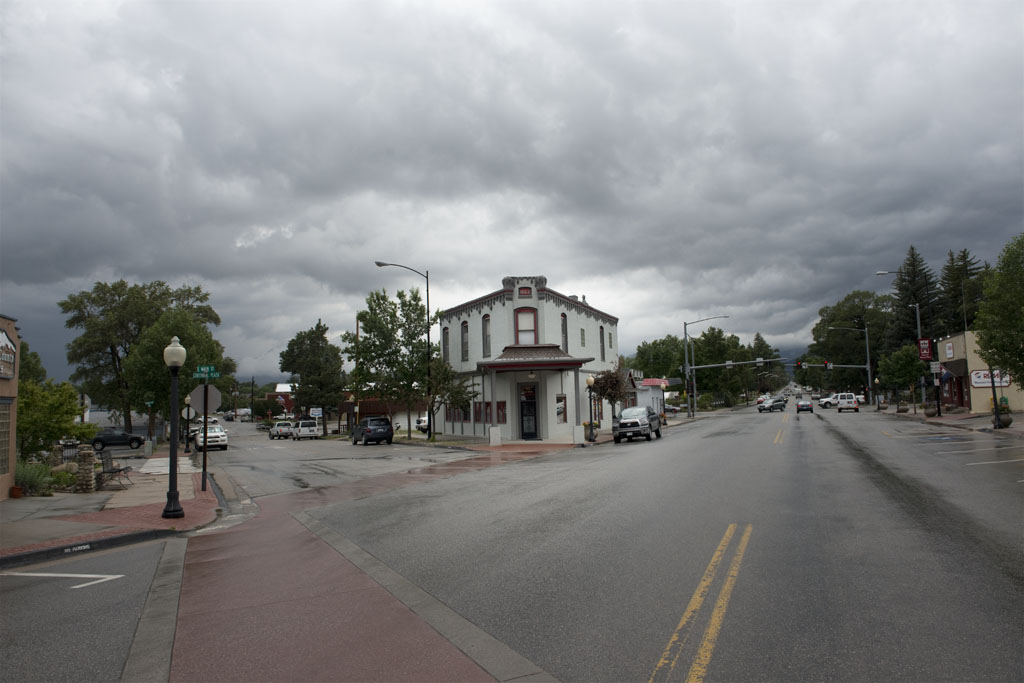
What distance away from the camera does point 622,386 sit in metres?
42.5

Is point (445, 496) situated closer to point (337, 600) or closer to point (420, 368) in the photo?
point (337, 600)

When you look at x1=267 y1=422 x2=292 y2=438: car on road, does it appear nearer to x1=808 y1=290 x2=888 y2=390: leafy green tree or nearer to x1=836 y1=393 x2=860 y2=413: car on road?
x1=836 y1=393 x2=860 y2=413: car on road

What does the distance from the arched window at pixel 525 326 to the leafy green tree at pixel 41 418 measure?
76.7ft

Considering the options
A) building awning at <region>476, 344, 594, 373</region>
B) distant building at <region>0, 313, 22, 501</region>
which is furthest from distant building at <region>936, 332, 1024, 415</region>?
distant building at <region>0, 313, 22, 501</region>

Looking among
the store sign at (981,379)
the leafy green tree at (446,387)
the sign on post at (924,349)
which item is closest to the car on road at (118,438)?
the leafy green tree at (446,387)

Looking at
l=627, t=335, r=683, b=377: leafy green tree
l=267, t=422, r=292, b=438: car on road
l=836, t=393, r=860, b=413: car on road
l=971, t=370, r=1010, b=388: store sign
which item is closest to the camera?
l=971, t=370, r=1010, b=388: store sign

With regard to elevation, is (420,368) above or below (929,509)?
above

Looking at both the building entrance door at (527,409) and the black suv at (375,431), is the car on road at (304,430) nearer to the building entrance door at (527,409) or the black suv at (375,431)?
the black suv at (375,431)

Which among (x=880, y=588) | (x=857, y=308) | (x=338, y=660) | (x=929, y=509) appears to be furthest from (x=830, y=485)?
(x=857, y=308)

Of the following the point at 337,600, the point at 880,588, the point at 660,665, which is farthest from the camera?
the point at 337,600

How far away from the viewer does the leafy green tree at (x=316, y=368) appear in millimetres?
77562

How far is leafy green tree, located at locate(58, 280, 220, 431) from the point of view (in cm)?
5544

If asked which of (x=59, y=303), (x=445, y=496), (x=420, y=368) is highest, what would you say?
(x=59, y=303)

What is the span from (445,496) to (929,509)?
880cm
